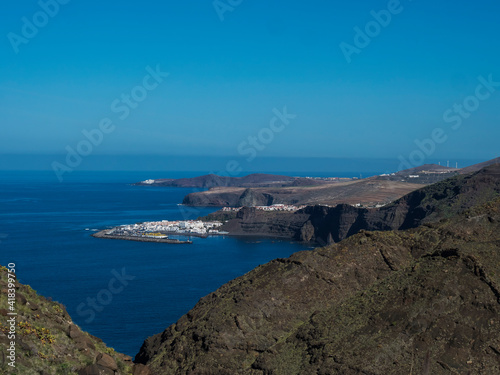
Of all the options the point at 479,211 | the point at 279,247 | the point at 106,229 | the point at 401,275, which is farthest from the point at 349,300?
the point at 106,229

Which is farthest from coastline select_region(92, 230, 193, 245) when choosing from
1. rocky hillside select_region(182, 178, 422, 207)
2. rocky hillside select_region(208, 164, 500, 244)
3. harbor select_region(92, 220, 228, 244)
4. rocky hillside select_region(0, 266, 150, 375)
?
rocky hillside select_region(0, 266, 150, 375)

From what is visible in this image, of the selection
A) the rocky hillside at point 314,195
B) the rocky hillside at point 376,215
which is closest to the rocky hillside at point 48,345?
the rocky hillside at point 376,215

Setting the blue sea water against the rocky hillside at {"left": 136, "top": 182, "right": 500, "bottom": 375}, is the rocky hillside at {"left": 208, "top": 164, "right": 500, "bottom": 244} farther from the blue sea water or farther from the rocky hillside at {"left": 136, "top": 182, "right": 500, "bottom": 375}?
the rocky hillside at {"left": 136, "top": 182, "right": 500, "bottom": 375}

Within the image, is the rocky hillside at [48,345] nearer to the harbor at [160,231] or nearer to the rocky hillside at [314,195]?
the harbor at [160,231]

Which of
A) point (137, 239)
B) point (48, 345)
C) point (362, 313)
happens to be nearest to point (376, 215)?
point (137, 239)

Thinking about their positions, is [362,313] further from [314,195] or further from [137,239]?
[314,195]
